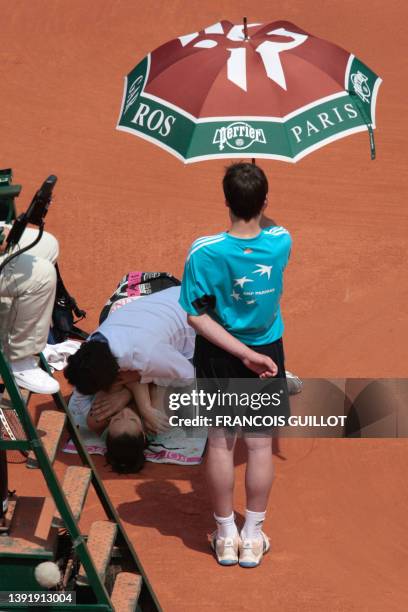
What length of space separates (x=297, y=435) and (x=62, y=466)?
1.48 m

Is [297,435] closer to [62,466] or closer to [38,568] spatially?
[62,466]

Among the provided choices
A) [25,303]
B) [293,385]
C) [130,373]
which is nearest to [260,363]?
[25,303]

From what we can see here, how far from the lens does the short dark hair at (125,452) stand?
22.6ft

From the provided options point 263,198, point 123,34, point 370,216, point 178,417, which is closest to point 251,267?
point 263,198

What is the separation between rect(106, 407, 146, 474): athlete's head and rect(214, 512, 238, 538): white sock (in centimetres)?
96

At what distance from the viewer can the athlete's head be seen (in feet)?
22.6

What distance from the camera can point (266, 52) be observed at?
661 cm

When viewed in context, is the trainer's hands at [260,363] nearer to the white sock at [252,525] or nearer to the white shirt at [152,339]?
the white sock at [252,525]

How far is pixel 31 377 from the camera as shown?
17.8 feet

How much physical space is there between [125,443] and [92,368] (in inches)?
18.7

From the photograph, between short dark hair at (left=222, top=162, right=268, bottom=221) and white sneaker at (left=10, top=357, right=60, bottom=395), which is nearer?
white sneaker at (left=10, top=357, right=60, bottom=395)

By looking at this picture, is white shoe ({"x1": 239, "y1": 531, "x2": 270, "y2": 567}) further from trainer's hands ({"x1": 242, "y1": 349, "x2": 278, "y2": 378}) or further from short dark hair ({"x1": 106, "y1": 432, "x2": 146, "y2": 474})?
short dark hair ({"x1": 106, "y1": 432, "x2": 146, "y2": 474})

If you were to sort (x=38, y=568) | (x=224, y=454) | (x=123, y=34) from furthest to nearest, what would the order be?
(x=123, y=34) → (x=224, y=454) → (x=38, y=568)

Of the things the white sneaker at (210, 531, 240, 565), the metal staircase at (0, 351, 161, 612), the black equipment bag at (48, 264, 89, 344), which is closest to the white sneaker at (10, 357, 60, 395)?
the metal staircase at (0, 351, 161, 612)
